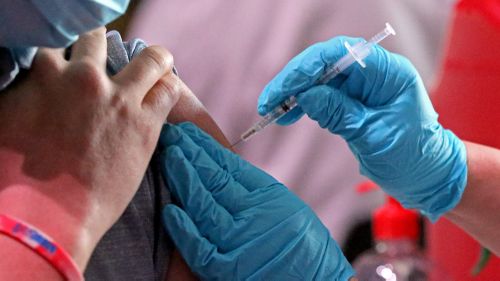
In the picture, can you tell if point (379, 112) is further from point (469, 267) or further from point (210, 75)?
point (210, 75)

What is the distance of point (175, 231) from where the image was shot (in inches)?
37.8

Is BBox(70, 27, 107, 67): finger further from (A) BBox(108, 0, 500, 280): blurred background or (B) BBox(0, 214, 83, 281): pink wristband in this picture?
(A) BBox(108, 0, 500, 280): blurred background

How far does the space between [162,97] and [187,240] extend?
195 millimetres

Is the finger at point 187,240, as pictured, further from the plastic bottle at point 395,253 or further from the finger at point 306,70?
the plastic bottle at point 395,253

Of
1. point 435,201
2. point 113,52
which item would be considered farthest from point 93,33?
point 435,201

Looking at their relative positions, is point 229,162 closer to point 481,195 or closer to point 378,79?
point 378,79

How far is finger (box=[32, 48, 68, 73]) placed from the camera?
2.69 feet

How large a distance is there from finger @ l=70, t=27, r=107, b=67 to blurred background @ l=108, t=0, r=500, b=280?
4.02ft

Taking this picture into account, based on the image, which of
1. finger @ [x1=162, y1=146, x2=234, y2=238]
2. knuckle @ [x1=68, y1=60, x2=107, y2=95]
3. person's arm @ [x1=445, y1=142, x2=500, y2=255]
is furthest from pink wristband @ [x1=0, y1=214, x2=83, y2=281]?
person's arm @ [x1=445, y1=142, x2=500, y2=255]

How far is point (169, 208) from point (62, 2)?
35 centimetres

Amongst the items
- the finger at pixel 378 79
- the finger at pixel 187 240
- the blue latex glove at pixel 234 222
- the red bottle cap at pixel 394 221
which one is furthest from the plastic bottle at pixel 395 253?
the finger at pixel 187 240

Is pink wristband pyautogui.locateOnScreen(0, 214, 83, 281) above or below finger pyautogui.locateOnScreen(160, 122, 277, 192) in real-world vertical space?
above

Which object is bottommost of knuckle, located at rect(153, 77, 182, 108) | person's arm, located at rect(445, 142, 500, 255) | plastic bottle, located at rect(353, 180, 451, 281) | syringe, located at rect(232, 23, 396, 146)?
plastic bottle, located at rect(353, 180, 451, 281)

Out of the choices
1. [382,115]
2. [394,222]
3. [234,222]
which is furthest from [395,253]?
[234,222]
